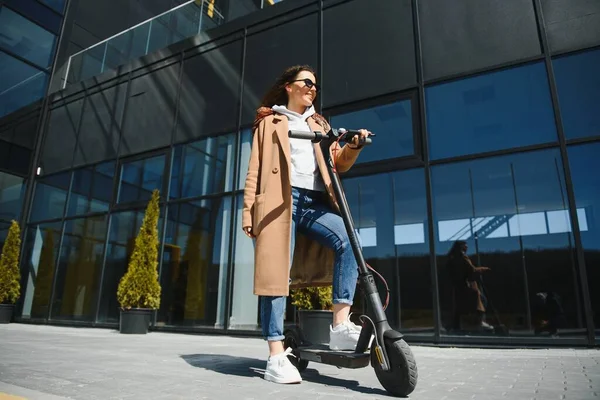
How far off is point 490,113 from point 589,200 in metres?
1.66

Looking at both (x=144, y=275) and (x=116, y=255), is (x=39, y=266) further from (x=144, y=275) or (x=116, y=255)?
(x=144, y=275)

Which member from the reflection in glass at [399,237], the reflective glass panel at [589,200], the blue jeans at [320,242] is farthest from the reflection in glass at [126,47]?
the reflective glass panel at [589,200]

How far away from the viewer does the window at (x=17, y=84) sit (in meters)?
11.3

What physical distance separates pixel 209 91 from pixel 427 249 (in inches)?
215

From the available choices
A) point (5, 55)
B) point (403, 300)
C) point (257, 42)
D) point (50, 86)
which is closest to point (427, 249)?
point (403, 300)

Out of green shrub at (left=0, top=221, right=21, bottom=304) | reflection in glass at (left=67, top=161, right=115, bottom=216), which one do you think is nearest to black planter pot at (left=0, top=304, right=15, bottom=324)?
green shrub at (left=0, top=221, right=21, bottom=304)

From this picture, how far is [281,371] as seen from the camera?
222 centimetres

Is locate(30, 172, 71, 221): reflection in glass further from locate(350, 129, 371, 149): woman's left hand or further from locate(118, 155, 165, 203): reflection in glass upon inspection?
locate(350, 129, 371, 149): woman's left hand

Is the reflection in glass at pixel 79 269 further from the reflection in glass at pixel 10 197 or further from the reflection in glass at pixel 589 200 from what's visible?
the reflection in glass at pixel 589 200

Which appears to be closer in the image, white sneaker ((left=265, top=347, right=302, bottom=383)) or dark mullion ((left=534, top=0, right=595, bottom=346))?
white sneaker ((left=265, top=347, right=302, bottom=383))

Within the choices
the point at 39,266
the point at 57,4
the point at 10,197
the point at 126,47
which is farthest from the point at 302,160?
the point at 57,4

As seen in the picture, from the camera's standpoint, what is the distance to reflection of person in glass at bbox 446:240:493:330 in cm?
498

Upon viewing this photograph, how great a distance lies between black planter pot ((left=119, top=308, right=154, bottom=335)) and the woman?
5.17m

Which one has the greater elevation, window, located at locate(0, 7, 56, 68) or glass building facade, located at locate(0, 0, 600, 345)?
window, located at locate(0, 7, 56, 68)
